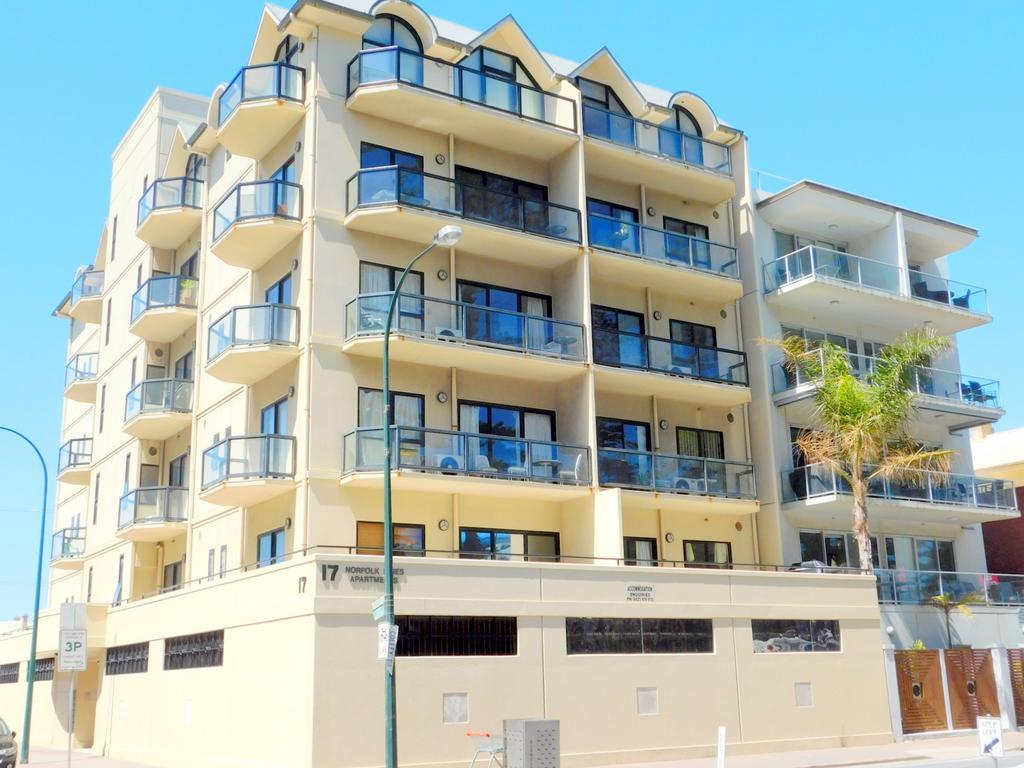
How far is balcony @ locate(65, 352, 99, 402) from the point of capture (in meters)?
41.3

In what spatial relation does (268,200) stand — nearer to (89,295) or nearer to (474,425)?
(474,425)

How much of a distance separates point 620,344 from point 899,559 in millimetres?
12459

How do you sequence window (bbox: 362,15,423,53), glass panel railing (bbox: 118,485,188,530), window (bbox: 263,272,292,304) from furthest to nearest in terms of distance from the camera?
1. glass panel railing (bbox: 118,485,188,530)
2. window (bbox: 362,15,423,53)
3. window (bbox: 263,272,292,304)

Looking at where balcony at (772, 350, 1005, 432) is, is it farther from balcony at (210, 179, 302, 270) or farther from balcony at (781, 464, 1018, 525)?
balcony at (210, 179, 302, 270)

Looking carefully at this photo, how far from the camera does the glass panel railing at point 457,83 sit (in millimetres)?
27078

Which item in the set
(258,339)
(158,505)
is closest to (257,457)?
(258,339)

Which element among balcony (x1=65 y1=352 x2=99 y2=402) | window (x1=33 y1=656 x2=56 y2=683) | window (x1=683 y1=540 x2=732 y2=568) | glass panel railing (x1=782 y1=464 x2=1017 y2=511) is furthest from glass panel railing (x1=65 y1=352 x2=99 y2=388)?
glass panel railing (x1=782 y1=464 x2=1017 y2=511)

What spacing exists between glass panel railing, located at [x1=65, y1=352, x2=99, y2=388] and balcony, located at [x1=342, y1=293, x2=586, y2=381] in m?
19.4

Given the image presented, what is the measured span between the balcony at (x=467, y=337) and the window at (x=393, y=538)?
4020mm

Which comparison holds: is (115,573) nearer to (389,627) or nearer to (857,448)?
(389,627)

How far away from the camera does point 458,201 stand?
2761cm

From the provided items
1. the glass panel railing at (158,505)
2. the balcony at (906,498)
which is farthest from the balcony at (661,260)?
the glass panel railing at (158,505)

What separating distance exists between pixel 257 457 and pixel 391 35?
37.8 ft

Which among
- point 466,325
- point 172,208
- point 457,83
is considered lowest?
point 466,325
